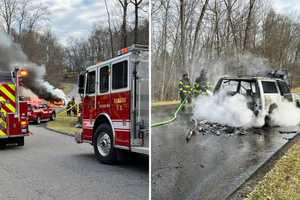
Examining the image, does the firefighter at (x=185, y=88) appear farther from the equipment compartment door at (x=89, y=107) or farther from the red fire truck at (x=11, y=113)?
the red fire truck at (x=11, y=113)

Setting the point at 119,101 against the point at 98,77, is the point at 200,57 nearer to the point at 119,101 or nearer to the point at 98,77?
the point at 119,101

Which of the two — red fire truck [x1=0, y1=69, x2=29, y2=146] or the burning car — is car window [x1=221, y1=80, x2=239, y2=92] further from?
red fire truck [x1=0, y1=69, x2=29, y2=146]

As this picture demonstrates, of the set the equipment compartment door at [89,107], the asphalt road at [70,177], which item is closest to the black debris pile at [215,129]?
the asphalt road at [70,177]

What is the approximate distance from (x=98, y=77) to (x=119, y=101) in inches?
21.0

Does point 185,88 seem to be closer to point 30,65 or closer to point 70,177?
point 30,65

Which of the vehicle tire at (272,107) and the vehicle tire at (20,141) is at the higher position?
the vehicle tire at (272,107)

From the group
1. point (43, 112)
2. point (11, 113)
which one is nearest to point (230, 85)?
point (43, 112)

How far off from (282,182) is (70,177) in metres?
2.34

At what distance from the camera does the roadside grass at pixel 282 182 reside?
4.24 ft

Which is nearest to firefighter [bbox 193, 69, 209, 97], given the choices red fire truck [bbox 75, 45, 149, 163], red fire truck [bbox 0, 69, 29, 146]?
red fire truck [bbox 75, 45, 149, 163]

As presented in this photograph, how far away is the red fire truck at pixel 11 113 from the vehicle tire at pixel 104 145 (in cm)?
189

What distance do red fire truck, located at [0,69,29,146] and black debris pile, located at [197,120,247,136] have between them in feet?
13.9

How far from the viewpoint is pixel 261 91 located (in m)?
1.36

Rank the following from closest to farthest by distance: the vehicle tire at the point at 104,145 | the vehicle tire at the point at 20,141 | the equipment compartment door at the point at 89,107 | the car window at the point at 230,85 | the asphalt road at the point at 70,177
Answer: the car window at the point at 230,85 → the asphalt road at the point at 70,177 → the vehicle tire at the point at 104,145 → the equipment compartment door at the point at 89,107 → the vehicle tire at the point at 20,141
